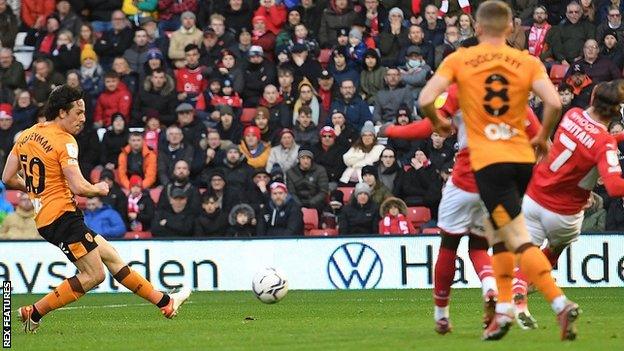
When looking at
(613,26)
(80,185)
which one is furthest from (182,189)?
(80,185)

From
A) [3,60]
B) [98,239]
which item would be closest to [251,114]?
[3,60]

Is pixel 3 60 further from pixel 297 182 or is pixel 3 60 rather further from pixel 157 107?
pixel 297 182

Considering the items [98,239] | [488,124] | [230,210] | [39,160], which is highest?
[488,124]

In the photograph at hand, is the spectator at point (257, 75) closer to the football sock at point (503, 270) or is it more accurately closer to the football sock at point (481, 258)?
the football sock at point (481, 258)

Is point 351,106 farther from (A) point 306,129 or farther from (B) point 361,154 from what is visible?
(B) point 361,154

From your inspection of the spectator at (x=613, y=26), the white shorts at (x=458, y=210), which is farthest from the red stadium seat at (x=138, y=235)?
the white shorts at (x=458, y=210)

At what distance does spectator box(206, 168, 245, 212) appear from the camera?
911 inches

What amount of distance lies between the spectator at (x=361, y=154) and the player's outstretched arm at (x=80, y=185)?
1083 centimetres

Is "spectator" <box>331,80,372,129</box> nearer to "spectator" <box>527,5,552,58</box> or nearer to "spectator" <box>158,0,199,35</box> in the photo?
"spectator" <box>527,5,552,58</box>

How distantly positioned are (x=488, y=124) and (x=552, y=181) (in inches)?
82.9

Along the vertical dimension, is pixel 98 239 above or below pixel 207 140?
above

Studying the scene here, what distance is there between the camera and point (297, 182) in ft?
77.1

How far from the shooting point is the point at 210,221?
22.7 metres

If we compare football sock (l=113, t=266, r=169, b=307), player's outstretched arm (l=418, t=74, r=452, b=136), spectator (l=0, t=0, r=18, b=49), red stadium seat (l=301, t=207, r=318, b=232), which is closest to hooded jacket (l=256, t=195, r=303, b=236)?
red stadium seat (l=301, t=207, r=318, b=232)
